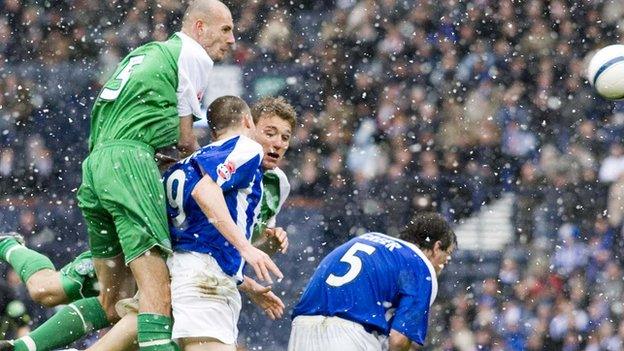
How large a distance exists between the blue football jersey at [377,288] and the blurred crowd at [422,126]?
155 inches

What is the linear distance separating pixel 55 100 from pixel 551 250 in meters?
4.25

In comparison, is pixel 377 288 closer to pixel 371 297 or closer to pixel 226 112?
pixel 371 297

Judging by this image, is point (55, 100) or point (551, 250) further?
point (55, 100)

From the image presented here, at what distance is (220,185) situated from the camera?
4895mm

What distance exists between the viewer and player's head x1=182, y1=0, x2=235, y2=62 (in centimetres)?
538

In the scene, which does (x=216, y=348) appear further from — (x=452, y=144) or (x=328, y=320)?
(x=452, y=144)

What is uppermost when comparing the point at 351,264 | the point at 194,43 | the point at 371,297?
the point at 194,43

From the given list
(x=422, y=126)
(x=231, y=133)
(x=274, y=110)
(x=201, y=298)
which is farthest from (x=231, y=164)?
(x=422, y=126)

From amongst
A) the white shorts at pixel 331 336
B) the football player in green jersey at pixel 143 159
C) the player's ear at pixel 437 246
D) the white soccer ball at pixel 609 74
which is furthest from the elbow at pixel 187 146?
the white soccer ball at pixel 609 74

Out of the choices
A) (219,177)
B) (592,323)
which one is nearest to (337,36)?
(592,323)

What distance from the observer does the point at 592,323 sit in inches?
389

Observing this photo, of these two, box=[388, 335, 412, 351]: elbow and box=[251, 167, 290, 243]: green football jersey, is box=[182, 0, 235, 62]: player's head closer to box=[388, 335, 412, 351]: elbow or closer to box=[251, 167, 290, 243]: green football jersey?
box=[251, 167, 290, 243]: green football jersey

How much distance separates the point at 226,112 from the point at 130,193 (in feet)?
1.68

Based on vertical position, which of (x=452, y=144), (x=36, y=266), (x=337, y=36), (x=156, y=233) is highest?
(x=337, y=36)
